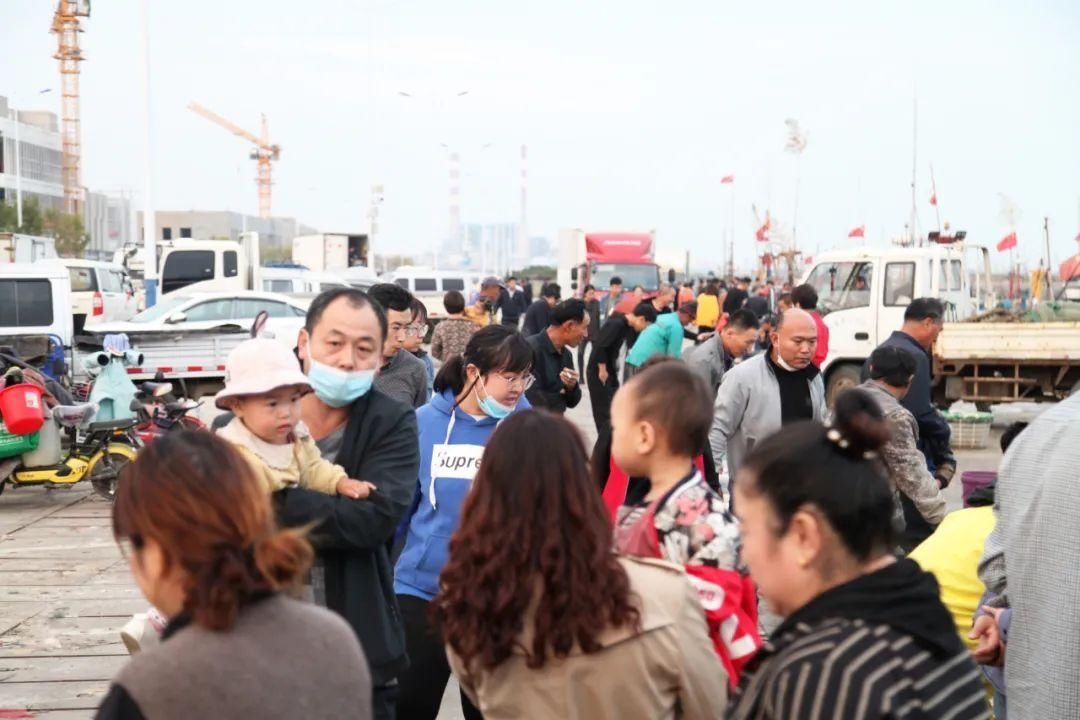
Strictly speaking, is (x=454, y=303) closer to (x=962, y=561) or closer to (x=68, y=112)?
(x=962, y=561)

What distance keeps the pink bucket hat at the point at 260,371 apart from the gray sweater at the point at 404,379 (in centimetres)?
314

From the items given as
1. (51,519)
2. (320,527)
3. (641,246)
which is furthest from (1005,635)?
(641,246)

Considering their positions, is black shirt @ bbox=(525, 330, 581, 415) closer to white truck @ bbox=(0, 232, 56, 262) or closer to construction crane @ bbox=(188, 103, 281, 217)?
white truck @ bbox=(0, 232, 56, 262)

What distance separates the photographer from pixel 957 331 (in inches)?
629

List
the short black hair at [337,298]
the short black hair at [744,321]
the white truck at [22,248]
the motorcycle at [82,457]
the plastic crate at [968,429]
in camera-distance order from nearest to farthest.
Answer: the short black hair at [337,298], the short black hair at [744,321], the motorcycle at [82,457], the plastic crate at [968,429], the white truck at [22,248]

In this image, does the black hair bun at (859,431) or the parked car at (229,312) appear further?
the parked car at (229,312)

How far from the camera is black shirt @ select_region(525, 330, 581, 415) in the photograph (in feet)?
28.5

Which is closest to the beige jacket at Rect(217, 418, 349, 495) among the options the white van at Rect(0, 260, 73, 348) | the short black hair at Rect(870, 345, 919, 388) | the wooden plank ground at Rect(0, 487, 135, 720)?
the wooden plank ground at Rect(0, 487, 135, 720)

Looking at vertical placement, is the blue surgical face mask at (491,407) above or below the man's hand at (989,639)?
above

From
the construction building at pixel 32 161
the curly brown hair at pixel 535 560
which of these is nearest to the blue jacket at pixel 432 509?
the curly brown hair at pixel 535 560

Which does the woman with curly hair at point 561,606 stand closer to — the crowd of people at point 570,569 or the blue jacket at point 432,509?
the crowd of people at point 570,569

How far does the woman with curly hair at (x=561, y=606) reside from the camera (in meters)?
2.52

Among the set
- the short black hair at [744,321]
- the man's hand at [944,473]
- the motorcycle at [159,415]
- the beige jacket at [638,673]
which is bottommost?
the motorcycle at [159,415]

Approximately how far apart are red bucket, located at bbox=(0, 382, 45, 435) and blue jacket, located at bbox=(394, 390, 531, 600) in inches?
275
